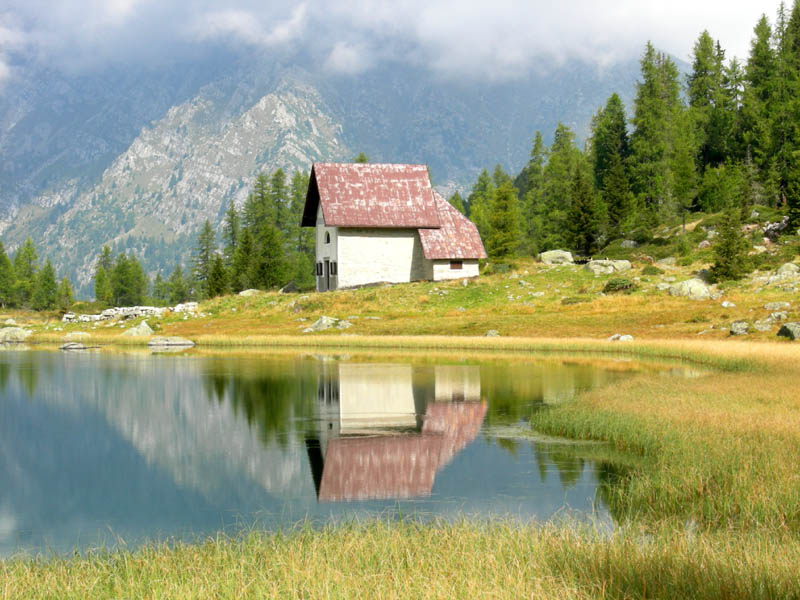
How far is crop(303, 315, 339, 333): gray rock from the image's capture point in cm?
5704

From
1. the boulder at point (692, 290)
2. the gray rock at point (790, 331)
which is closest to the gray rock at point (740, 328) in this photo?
the gray rock at point (790, 331)

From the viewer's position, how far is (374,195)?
71.9 m

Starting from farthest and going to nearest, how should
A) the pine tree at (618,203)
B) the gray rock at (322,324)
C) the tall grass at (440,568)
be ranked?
the pine tree at (618,203), the gray rock at (322,324), the tall grass at (440,568)

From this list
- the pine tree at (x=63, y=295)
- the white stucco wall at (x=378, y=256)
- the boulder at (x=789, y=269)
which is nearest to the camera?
the boulder at (x=789, y=269)

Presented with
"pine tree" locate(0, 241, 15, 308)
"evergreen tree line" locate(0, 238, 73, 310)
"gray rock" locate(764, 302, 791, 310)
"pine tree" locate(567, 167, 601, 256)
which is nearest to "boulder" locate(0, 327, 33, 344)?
"pine tree" locate(567, 167, 601, 256)

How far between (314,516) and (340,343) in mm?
37103

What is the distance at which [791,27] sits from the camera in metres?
95.1

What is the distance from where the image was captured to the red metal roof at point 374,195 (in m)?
69.6

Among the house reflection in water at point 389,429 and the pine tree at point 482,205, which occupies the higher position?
the pine tree at point 482,205

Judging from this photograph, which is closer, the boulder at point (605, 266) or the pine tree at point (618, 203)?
the boulder at point (605, 266)

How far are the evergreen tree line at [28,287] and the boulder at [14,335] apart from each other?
6446cm

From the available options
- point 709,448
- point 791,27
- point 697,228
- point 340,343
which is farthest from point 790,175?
point 709,448

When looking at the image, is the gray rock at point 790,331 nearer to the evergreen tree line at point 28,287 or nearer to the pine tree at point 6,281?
the evergreen tree line at point 28,287

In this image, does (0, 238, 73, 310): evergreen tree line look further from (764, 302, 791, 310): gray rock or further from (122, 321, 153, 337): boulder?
(764, 302, 791, 310): gray rock
